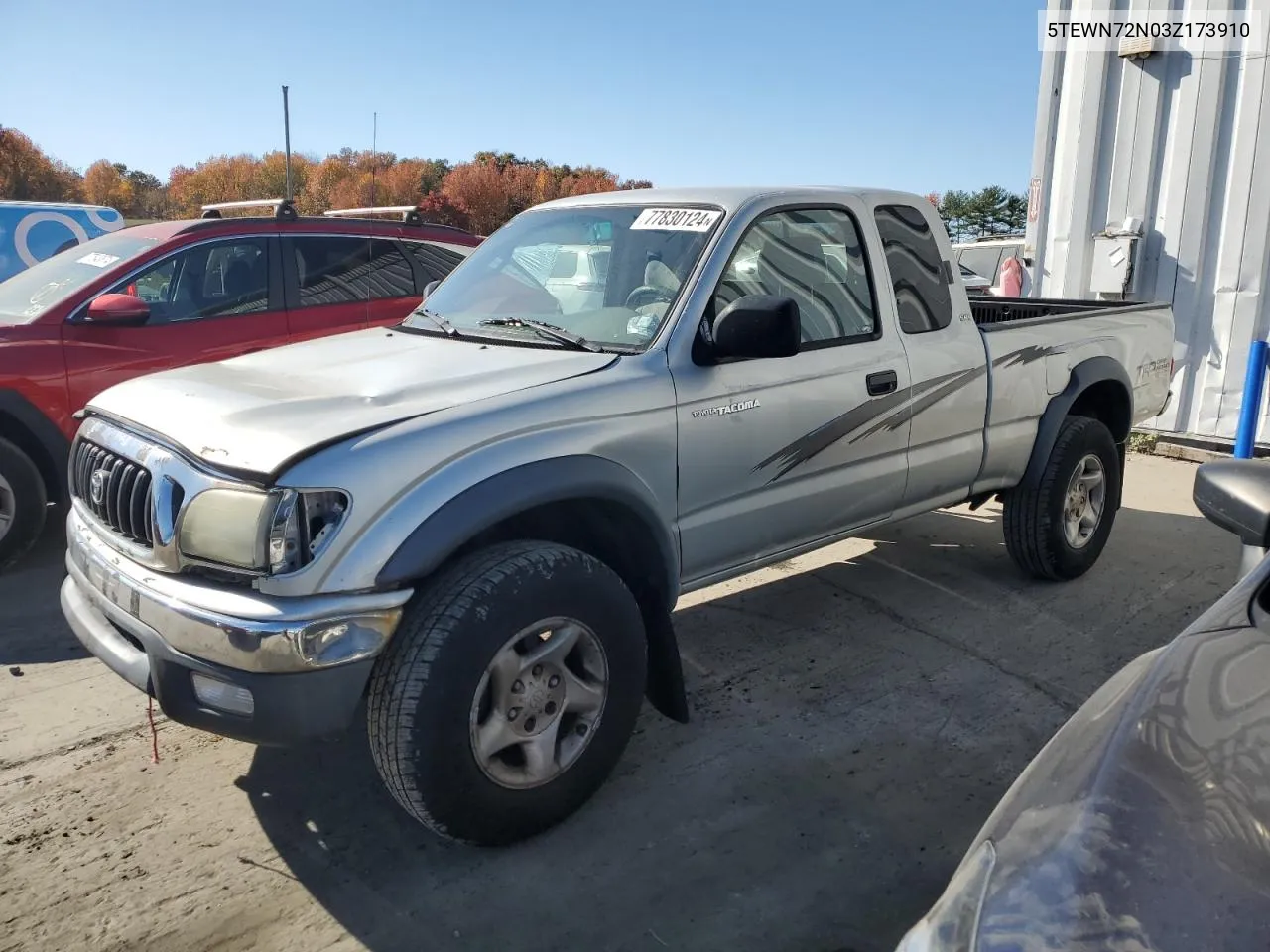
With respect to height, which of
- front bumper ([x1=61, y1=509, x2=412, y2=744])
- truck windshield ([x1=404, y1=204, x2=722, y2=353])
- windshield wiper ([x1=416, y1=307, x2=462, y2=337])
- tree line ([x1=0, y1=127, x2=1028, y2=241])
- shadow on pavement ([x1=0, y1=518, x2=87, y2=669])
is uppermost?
tree line ([x1=0, y1=127, x2=1028, y2=241])

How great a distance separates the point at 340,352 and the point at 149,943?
1939 millimetres

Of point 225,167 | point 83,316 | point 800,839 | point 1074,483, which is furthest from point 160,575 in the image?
point 225,167

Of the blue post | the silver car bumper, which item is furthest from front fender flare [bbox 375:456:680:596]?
the blue post

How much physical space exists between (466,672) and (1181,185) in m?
7.73

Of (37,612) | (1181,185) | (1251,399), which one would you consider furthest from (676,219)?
(1181,185)

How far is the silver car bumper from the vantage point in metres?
2.40

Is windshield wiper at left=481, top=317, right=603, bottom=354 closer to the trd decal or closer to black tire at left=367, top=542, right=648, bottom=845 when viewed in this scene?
the trd decal

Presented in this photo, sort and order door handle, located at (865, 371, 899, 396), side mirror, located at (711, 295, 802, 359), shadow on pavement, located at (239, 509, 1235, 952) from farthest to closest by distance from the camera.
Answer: door handle, located at (865, 371, 899, 396) < side mirror, located at (711, 295, 802, 359) < shadow on pavement, located at (239, 509, 1235, 952)

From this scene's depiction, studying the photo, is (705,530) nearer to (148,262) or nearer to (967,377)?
(967,377)

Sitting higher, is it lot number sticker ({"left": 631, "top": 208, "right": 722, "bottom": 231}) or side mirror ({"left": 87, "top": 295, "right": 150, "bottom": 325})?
lot number sticker ({"left": 631, "top": 208, "right": 722, "bottom": 231})

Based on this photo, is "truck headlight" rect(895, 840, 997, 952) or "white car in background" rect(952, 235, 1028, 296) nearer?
"truck headlight" rect(895, 840, 997, 952)

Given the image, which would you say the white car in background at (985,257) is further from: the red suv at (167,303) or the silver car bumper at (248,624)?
the silver car bumper at (248,624)

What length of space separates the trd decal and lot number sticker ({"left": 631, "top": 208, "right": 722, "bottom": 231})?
658 mm

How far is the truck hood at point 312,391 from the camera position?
8.50 ft
